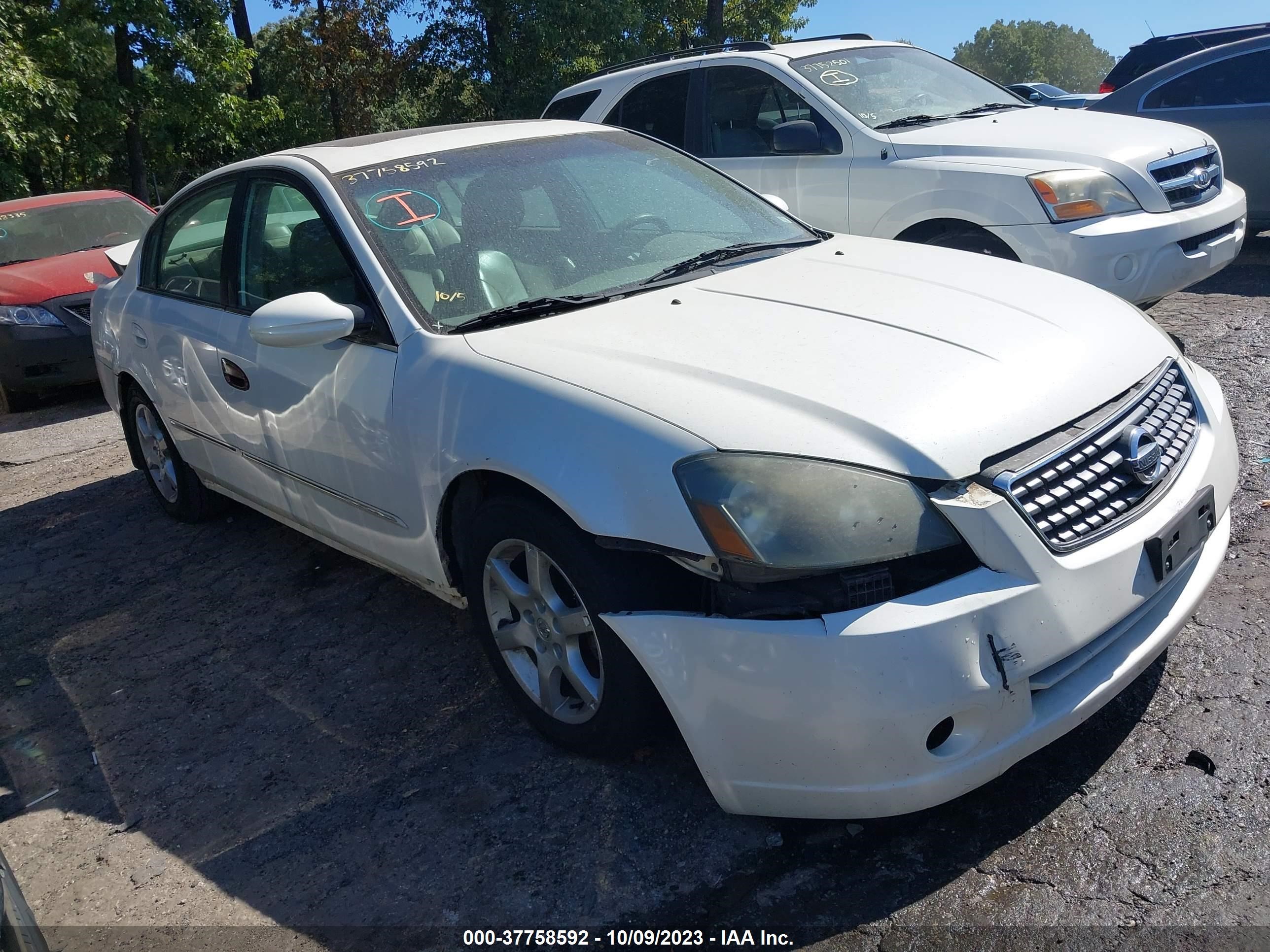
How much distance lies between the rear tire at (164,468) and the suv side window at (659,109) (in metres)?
3.58

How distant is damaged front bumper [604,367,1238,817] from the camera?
231 centimetres

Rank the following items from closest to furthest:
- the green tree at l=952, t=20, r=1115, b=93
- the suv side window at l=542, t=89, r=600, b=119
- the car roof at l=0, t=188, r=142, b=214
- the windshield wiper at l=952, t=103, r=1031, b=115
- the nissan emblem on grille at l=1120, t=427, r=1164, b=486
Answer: the nissan emblem on grille at l=1120, t=427, r=1164, b=486, the windshield wiper at l=952, t=103, r=1031, b=115, the suv side window at l=542, t=89, r=600, b=119, the car roof at l=0, t=188, r=142, b=214, the green tree at l=952, t=20, r=1115, b=93

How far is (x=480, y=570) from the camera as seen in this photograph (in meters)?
3.18

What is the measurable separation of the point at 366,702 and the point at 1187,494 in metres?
2.49

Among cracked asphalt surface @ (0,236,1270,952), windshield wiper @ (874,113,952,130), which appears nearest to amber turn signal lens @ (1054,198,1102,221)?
windshield wiper @ (874,113,952,130)

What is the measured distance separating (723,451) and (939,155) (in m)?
4.14

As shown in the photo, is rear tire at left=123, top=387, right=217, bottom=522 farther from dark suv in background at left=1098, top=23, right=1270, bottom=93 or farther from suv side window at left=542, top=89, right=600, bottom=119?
dark suv in background at left=1098, top=23, right=1270, bottom=93

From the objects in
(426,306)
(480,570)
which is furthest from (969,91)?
(480,570)

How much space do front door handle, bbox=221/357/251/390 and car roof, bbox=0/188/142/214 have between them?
283 inches

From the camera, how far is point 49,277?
29.9ft

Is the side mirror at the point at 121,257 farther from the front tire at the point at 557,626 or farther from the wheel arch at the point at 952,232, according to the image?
the wheel arch at the point at 952,232

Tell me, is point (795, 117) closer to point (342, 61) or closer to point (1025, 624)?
point (1025, 624)

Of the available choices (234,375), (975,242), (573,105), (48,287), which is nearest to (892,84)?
(975,242)

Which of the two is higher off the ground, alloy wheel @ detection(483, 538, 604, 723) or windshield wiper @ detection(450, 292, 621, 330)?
windshield wiper @ detection(450, 292, 621, 330)
